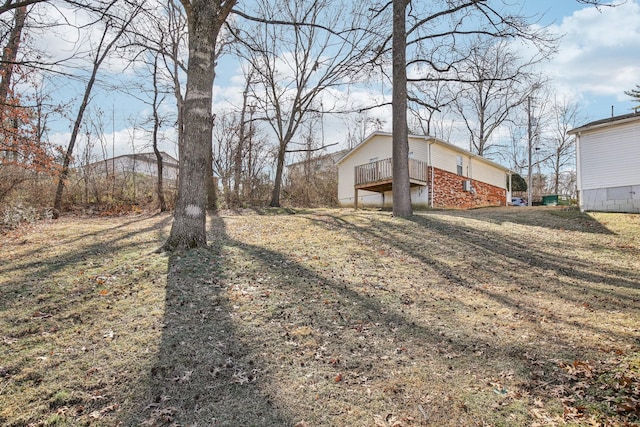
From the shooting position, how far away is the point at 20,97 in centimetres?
864

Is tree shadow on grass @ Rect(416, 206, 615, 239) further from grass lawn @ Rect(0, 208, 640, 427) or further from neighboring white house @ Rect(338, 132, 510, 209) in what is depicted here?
neighboring white house @ Rect(338, 132, 510, 209)

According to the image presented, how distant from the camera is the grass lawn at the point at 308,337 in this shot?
2711mm

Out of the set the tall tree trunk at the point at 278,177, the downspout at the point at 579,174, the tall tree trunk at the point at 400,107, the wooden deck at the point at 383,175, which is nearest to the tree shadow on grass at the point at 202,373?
the tall tree trunk at the point at 400,107

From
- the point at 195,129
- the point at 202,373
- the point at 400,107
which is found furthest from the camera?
the point at 400,107

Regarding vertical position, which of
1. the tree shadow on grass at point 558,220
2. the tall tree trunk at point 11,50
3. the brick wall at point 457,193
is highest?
the tall tree trunk at point 11,50

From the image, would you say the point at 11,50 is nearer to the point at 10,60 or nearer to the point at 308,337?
the point at 10,60

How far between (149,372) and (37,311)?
1.95m

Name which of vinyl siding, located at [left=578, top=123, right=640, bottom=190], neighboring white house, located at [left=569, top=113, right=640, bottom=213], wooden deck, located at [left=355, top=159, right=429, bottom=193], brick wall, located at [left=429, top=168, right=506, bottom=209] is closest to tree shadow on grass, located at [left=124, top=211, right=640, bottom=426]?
neighboring white house, located at [left=569, top=113, right=640, bottom=213]

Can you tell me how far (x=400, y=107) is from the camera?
36.7 feet

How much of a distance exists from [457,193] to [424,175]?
11.3 ft

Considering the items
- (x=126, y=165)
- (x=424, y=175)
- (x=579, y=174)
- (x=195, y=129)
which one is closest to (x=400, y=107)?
(x=195, y=129)

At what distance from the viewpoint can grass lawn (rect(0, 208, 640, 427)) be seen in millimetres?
2711

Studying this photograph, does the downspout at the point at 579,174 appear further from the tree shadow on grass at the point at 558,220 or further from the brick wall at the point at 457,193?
the brick wall at the point at 457,193

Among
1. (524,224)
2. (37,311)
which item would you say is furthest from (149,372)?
(524,224)
